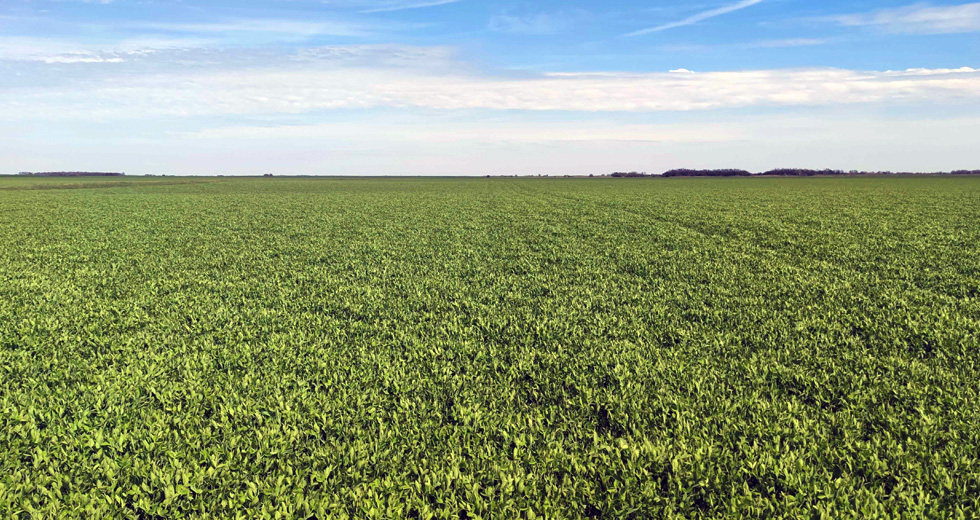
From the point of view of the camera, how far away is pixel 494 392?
678 centimetres

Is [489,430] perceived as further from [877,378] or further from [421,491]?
[877,378]

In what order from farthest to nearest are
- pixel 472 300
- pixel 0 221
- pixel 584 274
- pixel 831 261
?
pixel 0 221 < pixel 831 261 < pixel 584 274 < pixel 472 300

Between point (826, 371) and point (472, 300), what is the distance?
628cm

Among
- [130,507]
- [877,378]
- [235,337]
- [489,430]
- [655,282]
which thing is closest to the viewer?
[130,507]

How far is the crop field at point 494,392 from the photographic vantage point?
15.6 ft

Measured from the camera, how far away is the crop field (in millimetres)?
4742

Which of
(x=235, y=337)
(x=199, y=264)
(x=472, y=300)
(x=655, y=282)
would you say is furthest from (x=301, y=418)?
(x=199, y=264)

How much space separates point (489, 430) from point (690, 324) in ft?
16.8

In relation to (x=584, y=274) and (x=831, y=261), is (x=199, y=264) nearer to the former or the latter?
(x=584, y=274)

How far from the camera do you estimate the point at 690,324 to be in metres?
9.56

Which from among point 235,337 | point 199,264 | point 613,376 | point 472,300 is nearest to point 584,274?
point 472,300

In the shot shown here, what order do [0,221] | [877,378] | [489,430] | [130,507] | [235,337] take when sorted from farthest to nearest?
1. [0,221]
2. [235,337]
3. [877,378]
4. [489,430]
5. [130,507]

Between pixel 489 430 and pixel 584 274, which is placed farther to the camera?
pixel 584 274

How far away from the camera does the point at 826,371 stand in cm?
731
